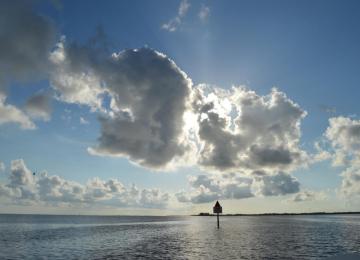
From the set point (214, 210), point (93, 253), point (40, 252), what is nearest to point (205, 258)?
point (93, 253)

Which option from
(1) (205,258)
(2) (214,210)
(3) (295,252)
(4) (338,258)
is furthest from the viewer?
(2) (214,210)

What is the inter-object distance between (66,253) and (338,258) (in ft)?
93.9

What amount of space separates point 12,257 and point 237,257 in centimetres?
2284

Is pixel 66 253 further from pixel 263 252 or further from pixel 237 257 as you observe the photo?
pixel 263 252

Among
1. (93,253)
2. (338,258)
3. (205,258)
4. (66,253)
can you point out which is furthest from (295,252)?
(66,253)

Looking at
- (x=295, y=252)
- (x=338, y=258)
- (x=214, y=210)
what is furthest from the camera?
(x=214, y=210)

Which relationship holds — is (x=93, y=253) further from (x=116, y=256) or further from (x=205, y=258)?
(x=205, y=258)

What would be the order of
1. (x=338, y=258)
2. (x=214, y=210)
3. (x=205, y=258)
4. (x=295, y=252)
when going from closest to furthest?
(x=338, y=258), (x=205, y=258), (x=295, y=252), (x=214, y=210)

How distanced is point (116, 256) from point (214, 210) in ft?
211

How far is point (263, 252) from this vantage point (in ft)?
134

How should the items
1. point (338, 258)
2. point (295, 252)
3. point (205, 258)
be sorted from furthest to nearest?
point (295, 252), point (205, 258), point (338, 258)

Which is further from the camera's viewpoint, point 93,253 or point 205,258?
point 93,253

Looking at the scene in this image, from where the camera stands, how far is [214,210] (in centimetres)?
9962

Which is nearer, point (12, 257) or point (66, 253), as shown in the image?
point (12, 257)
